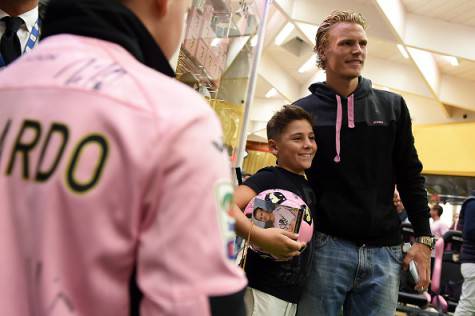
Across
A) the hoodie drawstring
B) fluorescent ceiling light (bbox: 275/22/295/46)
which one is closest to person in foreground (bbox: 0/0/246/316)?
the hoodie drawstring

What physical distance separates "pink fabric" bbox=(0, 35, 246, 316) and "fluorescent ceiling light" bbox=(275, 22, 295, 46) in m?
7.57

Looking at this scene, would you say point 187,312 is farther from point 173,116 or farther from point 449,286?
point 449,286

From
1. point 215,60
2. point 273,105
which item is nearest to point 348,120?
point 215,60

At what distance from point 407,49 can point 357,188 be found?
588 cm

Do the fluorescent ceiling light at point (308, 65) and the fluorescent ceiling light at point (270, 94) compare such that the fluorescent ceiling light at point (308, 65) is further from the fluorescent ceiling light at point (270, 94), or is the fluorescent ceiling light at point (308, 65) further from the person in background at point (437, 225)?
the person in background at point (437, 225)

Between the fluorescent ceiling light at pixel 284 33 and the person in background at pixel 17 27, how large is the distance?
21.8 feet

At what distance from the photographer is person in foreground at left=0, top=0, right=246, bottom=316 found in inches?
21.4

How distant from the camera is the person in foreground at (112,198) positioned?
54 centimetres

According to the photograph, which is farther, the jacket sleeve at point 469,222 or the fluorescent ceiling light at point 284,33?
the fluorescent ceiling light at point 284,33

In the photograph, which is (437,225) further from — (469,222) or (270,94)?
(270,94)

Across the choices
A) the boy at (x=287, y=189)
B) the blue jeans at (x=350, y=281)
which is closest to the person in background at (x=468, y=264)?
the blue jeans at (x=350, y=281)

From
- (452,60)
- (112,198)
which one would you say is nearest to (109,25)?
(112,198)

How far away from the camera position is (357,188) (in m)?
1.73

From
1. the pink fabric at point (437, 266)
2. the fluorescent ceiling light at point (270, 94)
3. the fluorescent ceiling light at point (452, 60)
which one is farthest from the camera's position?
the fluorescent ceiling light at point (270, 94)
